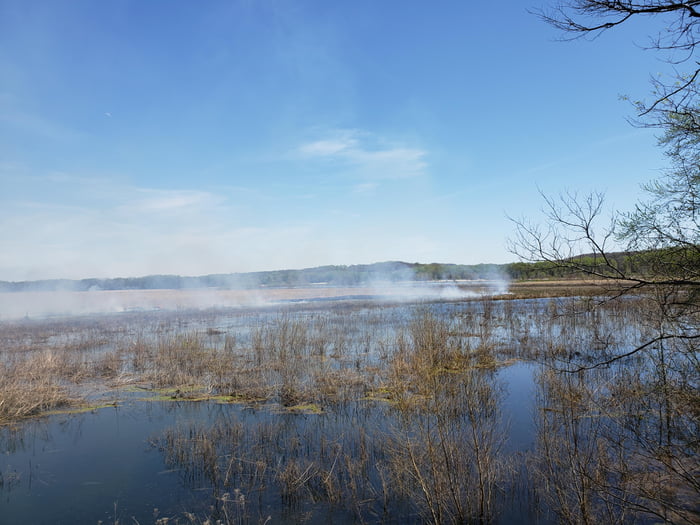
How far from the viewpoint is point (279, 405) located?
1014 cm

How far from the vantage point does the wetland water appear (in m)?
5.46

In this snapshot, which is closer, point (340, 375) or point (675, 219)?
point (675, 219)

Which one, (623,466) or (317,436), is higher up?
Result: (623,466)

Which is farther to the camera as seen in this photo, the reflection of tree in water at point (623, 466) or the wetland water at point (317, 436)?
the wetland water at point (317, 436)

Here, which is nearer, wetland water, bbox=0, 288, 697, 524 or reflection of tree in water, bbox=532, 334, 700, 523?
reflection of tree in water, bbox=532, 334, 700, 523

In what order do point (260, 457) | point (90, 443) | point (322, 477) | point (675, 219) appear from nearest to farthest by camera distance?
1. point (675, 219)
2. point (322, 477)
3. point (260, 457)
4. point (90, 443)

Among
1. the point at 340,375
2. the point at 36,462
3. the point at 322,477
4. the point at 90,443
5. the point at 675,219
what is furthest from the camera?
the point at 340,375

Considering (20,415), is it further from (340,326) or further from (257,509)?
(340,326)

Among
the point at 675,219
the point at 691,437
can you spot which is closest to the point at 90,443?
the point at 675,219

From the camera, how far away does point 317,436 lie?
26.3 feet

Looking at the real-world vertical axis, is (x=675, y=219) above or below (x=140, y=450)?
above

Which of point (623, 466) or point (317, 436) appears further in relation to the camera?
point (317, 436)

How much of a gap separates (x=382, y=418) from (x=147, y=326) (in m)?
18.9

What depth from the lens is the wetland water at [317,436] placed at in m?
5.46
